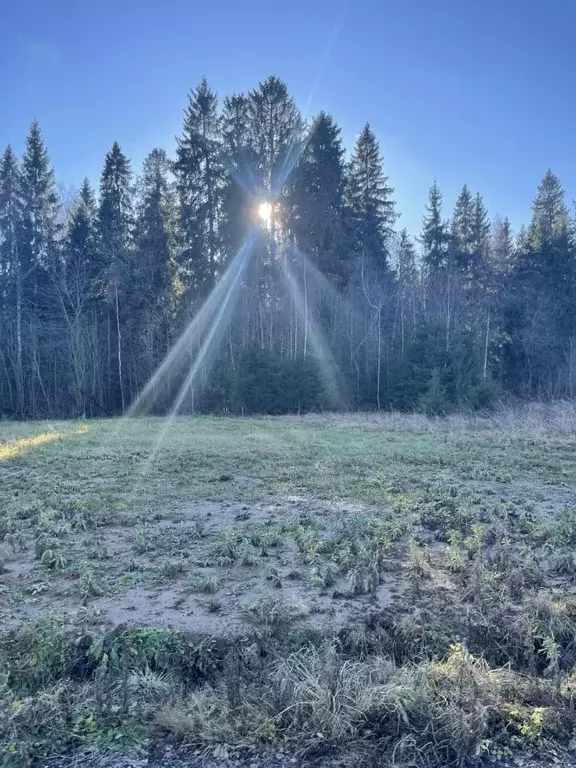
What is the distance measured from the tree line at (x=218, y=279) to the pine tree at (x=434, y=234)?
2.02m

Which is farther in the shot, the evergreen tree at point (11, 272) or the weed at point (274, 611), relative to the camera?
the evergreen tree at point (11, 272)

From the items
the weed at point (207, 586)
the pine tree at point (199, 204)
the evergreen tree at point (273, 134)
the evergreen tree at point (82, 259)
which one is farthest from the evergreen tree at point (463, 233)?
the weed at point (207, 586)

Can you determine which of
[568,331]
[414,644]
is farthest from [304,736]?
[568,331]

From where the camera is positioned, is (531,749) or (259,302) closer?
(531,749)

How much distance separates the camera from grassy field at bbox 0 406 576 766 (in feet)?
7.92

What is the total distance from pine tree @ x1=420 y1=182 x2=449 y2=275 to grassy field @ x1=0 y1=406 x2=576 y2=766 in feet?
74.0

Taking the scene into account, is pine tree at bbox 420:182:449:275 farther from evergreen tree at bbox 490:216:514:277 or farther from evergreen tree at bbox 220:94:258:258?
evergreen tree at bbox 220:94:258:258

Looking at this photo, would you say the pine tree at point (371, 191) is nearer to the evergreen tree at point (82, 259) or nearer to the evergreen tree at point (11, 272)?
the evergreen tree at point (82, 259)

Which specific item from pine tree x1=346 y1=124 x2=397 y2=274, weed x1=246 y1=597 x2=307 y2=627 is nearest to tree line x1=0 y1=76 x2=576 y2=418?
pine tree x1=346 y1=124 x2=397 y2=274

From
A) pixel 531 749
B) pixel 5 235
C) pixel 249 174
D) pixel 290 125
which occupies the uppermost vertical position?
pixel 290 125

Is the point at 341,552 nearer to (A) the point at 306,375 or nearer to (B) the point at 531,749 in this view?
(B) the point at 531,749

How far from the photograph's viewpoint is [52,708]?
250 centimetres

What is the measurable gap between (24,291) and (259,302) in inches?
456

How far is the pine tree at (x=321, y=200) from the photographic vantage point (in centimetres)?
2373
